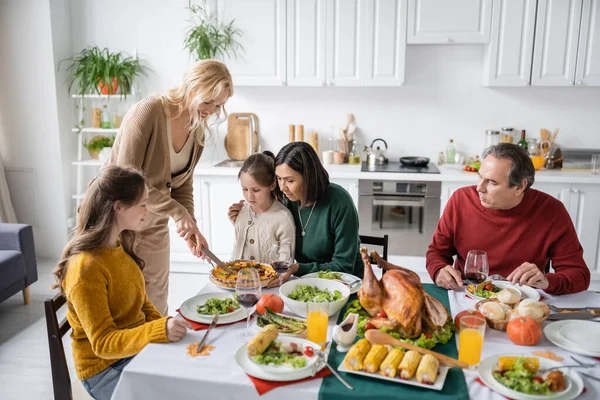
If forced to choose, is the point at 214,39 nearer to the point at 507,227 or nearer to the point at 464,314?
the point at 507,227

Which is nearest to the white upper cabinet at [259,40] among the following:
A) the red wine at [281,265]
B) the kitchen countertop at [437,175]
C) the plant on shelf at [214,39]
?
the plant on shelf at [214,39]

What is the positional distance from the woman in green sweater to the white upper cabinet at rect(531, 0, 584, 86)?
248 cm

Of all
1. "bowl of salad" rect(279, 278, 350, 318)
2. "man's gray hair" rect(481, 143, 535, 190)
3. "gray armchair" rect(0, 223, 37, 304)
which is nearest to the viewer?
"bowl of salad" rect(279, 278, 350, 318)

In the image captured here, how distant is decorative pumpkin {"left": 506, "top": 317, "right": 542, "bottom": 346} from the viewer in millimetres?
1563

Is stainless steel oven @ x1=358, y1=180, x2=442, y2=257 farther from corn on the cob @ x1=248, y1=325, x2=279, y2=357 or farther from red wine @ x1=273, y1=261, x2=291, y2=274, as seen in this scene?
corn on the cob @ x1=248, y1=325, x2=279, y2=357

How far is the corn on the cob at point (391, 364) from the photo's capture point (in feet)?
4.48

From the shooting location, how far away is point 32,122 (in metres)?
4.59

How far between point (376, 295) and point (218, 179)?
2.80 metres

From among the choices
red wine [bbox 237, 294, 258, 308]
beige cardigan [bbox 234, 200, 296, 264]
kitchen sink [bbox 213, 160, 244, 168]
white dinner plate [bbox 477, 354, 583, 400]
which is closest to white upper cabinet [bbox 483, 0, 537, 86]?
kitchen sink [bbox 213, 160, 244, 168]

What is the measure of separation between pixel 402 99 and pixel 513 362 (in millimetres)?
3405

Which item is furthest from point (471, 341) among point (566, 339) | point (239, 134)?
point (239, 134)

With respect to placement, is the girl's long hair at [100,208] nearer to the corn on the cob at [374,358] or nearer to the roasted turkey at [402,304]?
the roasted turkey at [402,304]

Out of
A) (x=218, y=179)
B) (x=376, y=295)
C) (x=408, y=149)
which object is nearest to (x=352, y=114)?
(x=408, y=149)

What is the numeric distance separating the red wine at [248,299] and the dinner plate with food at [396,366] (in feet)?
1.10
